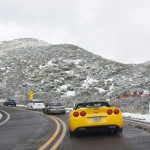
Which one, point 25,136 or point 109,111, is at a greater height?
point 109,111

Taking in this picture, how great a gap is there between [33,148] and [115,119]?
3.88 metres

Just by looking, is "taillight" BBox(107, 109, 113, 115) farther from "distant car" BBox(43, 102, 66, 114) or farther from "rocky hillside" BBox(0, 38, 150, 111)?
"rocky hillside" BBox(0, 38, 150, 111)

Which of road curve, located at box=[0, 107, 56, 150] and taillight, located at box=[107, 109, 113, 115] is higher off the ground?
taillight, located at box=[107, 109, 113, 115]

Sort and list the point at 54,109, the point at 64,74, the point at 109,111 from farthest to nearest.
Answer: the point at 64,74 → the point at 54,109 → the point at 109,111

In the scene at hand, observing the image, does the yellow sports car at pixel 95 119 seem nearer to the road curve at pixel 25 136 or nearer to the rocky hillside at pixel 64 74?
the road curve at pixel 25 136

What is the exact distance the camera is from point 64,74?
9538cm

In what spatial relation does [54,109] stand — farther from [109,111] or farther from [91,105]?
[109,111]

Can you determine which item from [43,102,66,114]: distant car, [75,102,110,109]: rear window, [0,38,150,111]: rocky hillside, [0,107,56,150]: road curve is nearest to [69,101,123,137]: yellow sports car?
[75,102,110,109]: rear window

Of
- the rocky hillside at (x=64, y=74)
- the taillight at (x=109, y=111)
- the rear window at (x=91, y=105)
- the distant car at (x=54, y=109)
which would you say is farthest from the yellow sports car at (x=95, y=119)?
the rocky hillside at (x=64, y=74)

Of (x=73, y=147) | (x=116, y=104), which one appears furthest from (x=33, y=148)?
(x=116, y=104)

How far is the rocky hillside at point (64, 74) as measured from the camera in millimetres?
82562

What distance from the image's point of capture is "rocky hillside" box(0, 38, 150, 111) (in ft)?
271

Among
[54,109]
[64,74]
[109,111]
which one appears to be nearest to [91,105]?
[109,111]

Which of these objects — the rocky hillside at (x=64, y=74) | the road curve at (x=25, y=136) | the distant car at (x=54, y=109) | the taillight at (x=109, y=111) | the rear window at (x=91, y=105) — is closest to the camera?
the road curve at (x=25, y=136)
